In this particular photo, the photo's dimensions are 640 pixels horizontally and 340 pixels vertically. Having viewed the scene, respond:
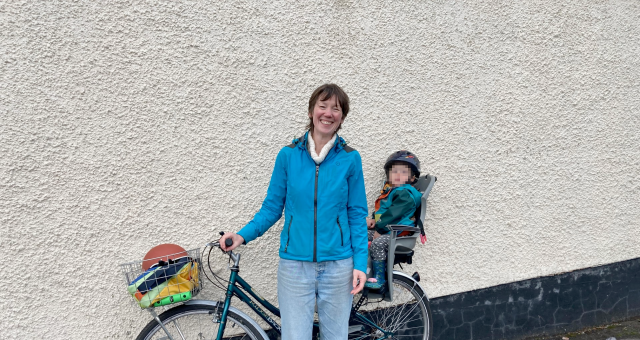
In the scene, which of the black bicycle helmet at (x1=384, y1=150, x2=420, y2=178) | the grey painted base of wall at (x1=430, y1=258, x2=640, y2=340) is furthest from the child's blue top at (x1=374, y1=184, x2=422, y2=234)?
the grey painted base of wall at (x1=430, y1=258, x2=640, y2=340)

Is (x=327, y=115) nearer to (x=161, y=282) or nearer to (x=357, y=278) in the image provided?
(x=357, y=278)

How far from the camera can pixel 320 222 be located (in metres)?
1.88

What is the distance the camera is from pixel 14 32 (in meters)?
1.99

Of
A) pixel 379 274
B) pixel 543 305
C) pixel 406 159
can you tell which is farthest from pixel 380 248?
pixel 543 305

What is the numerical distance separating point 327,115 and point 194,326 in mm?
1638

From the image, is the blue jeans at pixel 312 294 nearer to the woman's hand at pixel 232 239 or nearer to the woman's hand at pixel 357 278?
the woman's hand at pixel 357 278

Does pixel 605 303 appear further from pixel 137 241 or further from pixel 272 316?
pixel 137 241

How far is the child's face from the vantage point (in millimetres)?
2551

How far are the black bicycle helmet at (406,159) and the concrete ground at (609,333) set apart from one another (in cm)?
204

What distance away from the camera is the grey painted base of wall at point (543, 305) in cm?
306

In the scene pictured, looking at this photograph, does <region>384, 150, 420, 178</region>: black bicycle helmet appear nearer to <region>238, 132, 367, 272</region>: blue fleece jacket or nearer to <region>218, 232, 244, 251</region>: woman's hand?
<region>238, 132, 367, 272</region>: blue fleece jacket

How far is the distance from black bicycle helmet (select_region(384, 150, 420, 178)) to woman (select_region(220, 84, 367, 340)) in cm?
65

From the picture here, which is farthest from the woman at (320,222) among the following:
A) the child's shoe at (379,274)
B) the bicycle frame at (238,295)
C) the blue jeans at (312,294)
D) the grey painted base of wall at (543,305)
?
the grey painted base of wall at (543,305)

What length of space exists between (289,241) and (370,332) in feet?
3.68
